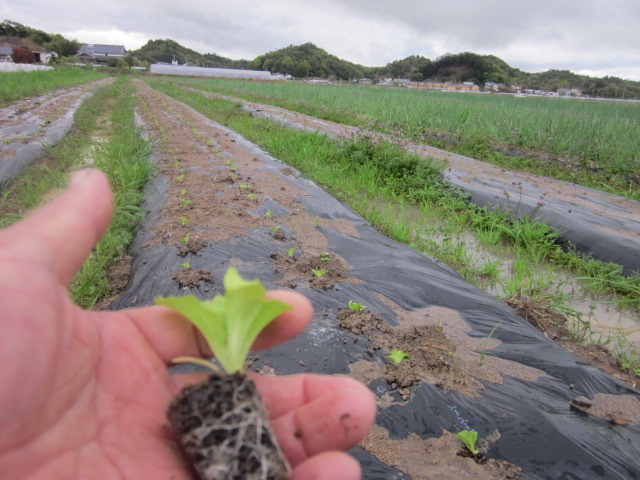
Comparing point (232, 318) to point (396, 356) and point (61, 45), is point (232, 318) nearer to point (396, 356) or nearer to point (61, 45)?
point (396, 356)

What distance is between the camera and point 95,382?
3.52 ft

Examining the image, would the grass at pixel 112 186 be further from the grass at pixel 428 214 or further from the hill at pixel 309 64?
the hill at pixel 309 64

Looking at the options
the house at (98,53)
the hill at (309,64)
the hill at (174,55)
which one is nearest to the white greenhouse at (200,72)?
the hill at (309,64)

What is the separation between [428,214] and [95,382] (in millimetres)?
4628

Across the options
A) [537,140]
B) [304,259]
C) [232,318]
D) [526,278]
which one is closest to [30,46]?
[537,140]

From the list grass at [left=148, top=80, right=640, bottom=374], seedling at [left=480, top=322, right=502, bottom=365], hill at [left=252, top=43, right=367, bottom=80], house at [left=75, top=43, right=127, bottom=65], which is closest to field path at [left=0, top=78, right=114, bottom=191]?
grass at [left=148, top=80, right=640, bottom=374]

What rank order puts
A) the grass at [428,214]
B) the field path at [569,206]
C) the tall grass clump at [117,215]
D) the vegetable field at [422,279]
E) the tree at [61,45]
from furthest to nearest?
1. the tree at [61,45]
2. the field path at [569,206]
3. the grass at [428,214]
4. the tall grass clump at [117,215]
5. the vegetable field at [422,279]

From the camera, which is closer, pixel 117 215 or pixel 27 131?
pixel 117 215

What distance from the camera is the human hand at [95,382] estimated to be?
0.90 m

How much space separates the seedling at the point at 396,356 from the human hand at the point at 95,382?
955mm

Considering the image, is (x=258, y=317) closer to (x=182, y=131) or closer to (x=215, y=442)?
(x=215, y=442)

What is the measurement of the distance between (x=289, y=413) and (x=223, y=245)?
219 centimetres

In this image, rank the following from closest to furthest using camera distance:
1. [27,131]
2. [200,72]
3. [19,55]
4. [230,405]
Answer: [230,405]
[27,131]
[19,55]
[200,72]

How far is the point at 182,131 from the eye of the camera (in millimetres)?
8414
